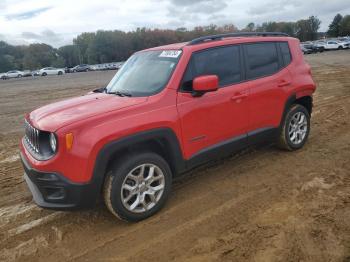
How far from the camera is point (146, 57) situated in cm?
509

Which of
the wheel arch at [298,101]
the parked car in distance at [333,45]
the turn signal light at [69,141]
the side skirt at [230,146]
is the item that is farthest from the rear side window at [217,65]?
the parked car in distance at [333,45]

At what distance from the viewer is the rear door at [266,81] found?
203 inches

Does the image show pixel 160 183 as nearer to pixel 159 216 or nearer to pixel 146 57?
pixel 159 216

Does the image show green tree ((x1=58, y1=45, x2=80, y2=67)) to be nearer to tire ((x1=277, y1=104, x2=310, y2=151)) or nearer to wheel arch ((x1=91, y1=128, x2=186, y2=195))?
tire ((x1=277, y1=104, x2=310, y2=151))

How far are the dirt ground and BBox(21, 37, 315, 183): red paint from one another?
67 centimetres

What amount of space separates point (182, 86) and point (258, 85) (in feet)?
4.33

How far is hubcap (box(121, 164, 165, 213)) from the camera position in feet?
13.1

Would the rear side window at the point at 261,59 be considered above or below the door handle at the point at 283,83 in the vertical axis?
above

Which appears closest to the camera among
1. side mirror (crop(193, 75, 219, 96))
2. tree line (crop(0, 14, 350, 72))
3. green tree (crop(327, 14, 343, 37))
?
side mirror (crop(193, 75, 219, 96))

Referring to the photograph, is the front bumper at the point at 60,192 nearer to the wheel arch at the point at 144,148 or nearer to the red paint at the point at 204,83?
the wheel arch at the point at 144,148

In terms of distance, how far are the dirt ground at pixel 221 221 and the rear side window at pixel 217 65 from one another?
1385 mm

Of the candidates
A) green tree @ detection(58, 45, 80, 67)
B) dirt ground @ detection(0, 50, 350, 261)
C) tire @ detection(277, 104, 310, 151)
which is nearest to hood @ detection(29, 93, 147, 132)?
dirt ground @ detection(0, 50, 350, 261)

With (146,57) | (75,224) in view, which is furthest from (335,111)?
(75,224)

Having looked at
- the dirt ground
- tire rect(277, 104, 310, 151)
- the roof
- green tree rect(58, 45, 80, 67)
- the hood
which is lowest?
green tree rect(58, 45, 80, 67)
